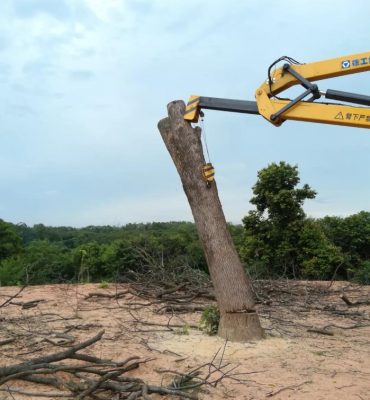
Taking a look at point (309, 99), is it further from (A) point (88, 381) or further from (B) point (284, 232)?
(B) point (284, 232)

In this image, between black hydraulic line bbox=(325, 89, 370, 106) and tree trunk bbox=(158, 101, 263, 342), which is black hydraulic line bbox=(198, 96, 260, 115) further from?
black hydraulic line bbox=(325, 89, 370, 106)

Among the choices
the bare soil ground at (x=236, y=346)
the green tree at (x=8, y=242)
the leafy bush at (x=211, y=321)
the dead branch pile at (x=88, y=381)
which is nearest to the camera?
the dead branch pile at (x=88, y=381)

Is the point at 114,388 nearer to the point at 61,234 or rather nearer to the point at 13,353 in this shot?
the point at 13,353

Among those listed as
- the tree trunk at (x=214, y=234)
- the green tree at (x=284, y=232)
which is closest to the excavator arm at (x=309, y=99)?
the tree trunk at (x=214, y=234)

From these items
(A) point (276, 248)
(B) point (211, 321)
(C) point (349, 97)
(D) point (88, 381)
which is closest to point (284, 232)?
(A) point (276, 248)

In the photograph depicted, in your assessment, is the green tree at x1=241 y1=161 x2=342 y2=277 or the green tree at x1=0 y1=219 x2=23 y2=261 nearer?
the green tree at x1=241 y1=161 x2=342 y2=277

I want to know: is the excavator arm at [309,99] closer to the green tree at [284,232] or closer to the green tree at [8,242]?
the green tree at [284,232]

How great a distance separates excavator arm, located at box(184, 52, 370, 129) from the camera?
4242mm

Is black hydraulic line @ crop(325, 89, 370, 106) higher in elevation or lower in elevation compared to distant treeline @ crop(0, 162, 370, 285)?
higher

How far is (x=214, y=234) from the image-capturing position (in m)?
5.09

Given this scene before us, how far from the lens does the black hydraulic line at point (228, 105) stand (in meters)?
4.95

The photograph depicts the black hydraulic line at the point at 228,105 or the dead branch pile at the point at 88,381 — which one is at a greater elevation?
the black hydraulic line at the point at 228,105

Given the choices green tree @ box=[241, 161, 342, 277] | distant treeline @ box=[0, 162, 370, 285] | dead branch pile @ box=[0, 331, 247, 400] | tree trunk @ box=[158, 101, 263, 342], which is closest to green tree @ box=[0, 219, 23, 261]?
distant treeline @ box=[0, 162, 370, 285]

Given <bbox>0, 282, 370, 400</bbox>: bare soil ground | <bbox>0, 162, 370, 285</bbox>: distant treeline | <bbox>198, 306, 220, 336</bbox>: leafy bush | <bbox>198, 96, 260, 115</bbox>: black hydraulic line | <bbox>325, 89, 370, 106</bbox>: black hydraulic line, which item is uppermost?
<bbox>198, 96, 260, 115</bbox>: black hydraulic line
